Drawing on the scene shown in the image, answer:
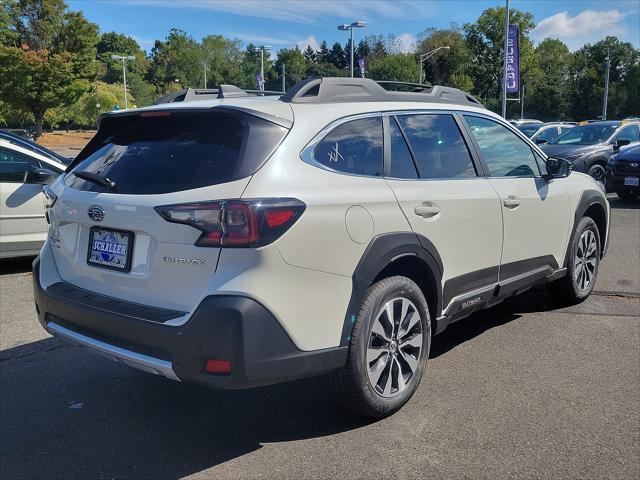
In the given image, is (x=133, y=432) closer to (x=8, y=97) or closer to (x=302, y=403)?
(x=302, y=403)

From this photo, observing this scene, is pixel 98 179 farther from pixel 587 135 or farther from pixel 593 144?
pixel 587 135

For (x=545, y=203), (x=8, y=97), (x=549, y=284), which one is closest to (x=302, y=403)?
(x=545, y=203)

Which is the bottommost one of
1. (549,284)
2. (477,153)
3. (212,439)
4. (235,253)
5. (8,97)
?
(212,439)

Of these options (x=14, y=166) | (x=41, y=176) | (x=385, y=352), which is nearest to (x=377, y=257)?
(x=385, y=352)

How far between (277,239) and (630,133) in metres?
14.6

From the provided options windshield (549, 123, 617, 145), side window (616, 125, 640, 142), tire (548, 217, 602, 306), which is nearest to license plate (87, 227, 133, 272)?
tire (548, 217, 602, 306)

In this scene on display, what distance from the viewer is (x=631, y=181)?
12.3 m

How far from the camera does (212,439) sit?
3.27m

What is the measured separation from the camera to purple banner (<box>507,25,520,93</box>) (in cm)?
2752

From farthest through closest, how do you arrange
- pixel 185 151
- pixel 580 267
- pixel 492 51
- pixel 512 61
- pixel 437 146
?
pixel 492 51 → pixel 512 61 → pixel 580 267 → pixel 437 146 → pixel 185 151

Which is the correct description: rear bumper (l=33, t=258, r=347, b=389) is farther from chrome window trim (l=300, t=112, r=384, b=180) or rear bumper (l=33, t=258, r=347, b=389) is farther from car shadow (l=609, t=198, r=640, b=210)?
car shadow (l=609, t=198, r=640, b=210)

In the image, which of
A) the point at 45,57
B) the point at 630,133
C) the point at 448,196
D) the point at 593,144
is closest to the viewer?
the point at 448,196

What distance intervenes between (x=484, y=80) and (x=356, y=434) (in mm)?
74349

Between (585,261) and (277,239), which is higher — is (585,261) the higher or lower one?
the lower one
